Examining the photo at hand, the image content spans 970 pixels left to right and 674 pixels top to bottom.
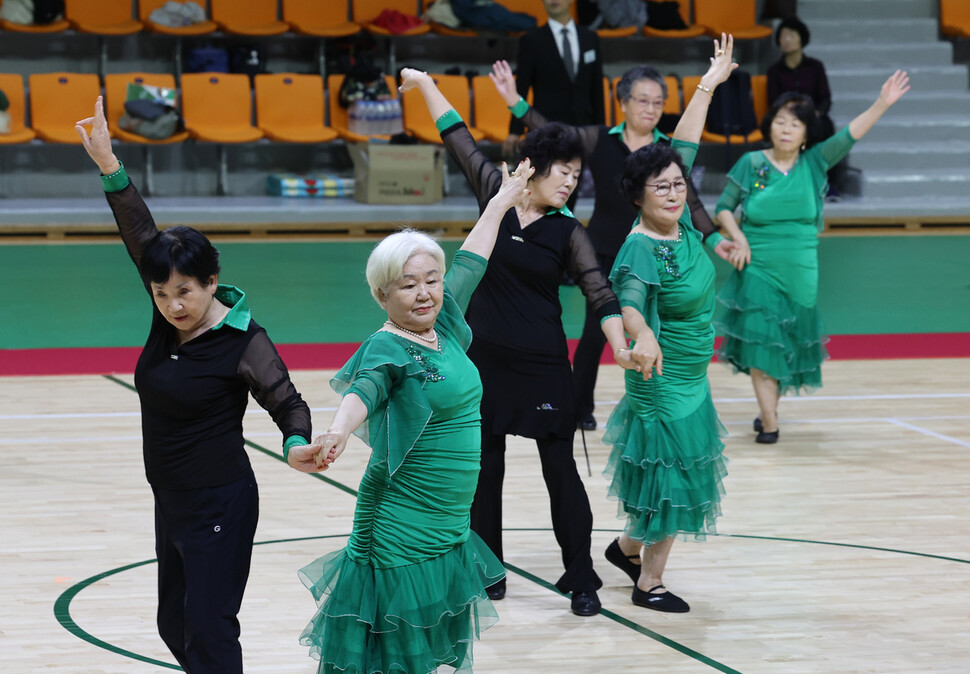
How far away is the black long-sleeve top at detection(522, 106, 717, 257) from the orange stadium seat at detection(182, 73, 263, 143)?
7973 mm

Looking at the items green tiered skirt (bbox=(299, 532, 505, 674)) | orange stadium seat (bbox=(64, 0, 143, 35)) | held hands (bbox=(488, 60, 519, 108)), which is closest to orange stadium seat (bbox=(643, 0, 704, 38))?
orange stadium seat (bbox=(64, 0, 143, 35))

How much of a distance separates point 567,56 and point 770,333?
8.36 feet

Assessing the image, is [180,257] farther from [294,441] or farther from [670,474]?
[670,474]

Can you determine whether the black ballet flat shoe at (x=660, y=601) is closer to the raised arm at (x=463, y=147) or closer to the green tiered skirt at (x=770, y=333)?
the raised arm at (x=463, y=147)

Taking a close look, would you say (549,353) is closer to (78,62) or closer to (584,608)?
(584,608)

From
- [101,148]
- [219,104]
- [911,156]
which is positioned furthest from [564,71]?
[911,156]

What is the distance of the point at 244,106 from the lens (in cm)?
1448

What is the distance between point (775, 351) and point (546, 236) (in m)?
2.72

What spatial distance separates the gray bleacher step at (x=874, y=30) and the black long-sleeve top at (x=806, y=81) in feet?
6.05

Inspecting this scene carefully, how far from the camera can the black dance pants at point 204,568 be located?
3369 millimetres

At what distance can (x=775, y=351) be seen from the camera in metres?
7.01

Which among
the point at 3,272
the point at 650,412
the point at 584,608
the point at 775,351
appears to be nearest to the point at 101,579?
the point at 584,608

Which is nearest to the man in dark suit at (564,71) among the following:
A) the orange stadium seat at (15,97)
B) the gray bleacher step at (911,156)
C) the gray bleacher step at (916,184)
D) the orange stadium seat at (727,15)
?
the orange stadium seat at (15,97)

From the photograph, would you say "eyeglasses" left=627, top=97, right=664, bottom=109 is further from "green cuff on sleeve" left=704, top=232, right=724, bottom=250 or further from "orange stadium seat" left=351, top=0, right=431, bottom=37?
"orange stadium seat" left=351, top=0, right=431, bottom=37
